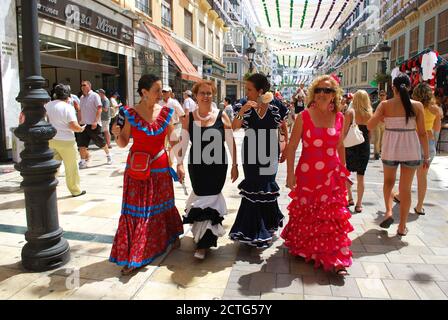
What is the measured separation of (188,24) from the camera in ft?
72.6

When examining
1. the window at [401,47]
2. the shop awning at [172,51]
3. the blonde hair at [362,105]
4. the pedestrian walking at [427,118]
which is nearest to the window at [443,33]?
the window at [401,47]

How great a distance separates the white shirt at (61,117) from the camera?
589 cm

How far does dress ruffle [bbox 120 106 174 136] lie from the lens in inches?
134

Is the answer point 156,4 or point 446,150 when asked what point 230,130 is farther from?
point 156,4

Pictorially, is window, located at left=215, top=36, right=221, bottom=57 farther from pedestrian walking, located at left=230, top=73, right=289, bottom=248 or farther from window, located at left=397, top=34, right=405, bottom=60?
pedestrian walking, located at left=230, top=73, right=289, bottom=248

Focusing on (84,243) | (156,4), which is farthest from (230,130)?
(156,4)

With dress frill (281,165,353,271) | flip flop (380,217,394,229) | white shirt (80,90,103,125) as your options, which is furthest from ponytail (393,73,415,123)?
white shirt (80,90,103,125)

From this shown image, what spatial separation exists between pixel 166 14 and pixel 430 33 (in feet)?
54.2

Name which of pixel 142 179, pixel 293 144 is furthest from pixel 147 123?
pixel 293 144

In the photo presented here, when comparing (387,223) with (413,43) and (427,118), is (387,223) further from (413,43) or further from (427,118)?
(413,43)

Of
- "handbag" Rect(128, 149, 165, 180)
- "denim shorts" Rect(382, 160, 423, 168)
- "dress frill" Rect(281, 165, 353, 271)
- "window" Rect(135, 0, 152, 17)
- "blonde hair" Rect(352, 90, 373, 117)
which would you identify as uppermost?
"window" Rect(135, 0, 152, 17)

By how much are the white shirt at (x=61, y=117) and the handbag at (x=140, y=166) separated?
10.0 ft

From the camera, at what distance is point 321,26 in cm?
1522

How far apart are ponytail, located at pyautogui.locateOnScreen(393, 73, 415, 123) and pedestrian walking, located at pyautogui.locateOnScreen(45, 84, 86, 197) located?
4.56m
